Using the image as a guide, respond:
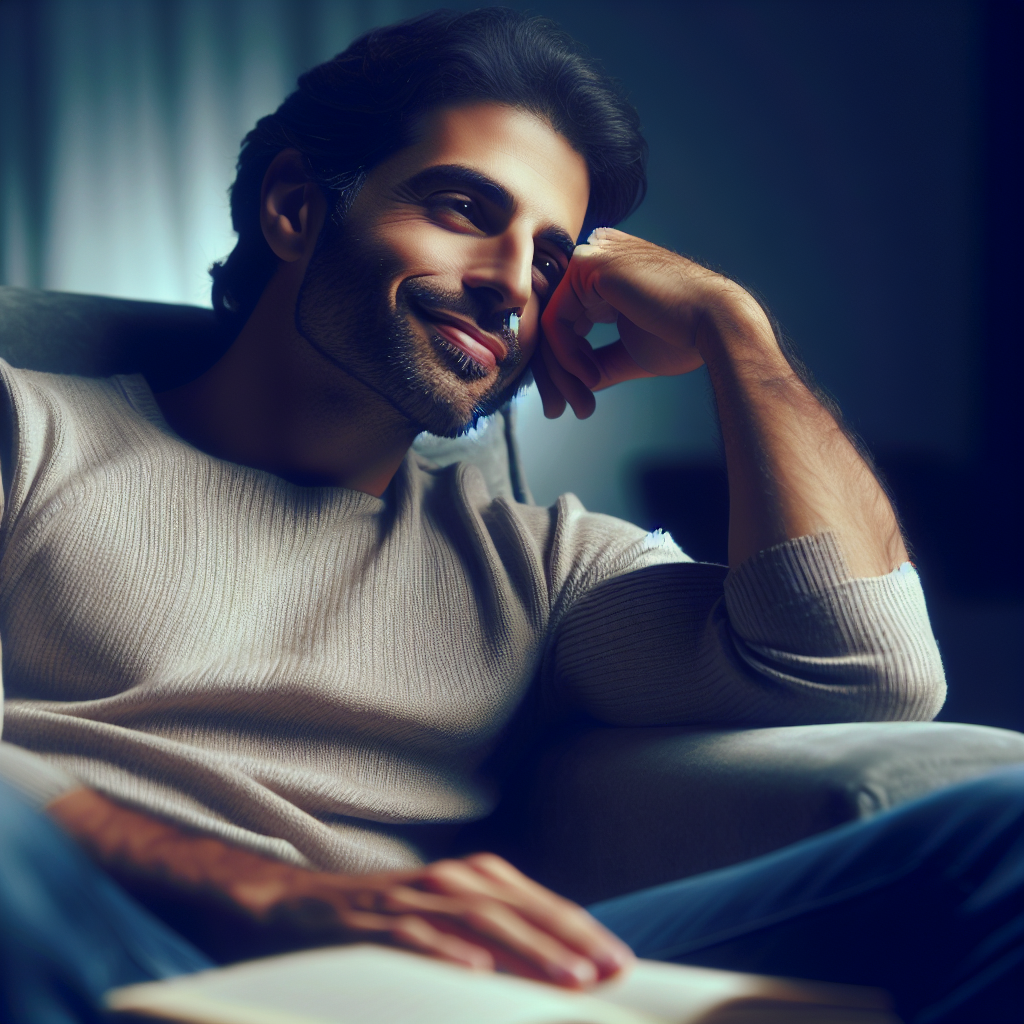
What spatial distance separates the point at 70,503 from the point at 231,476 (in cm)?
17

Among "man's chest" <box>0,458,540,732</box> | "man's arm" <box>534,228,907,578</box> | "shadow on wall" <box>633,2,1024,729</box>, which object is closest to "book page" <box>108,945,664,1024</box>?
"man's chest" <box>0,458,540,732</box>

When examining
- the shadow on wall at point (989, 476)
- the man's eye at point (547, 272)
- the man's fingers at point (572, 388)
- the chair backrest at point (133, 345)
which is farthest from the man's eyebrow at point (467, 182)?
the shadow on wall at point (989, 476)

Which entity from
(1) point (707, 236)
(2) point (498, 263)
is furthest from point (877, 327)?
(2) point (498, 263)

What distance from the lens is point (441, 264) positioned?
3.40 ft

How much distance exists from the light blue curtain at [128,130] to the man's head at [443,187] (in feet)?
3.61

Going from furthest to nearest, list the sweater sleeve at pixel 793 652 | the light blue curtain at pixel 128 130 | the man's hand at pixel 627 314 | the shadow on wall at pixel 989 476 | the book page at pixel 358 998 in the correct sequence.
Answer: the shadow on wall at pixel 989 476 → the light blue curtain at pixel 128 130 → the man's hand at pixel 627 314 → the sweater sleeve at pixel 793 652 → the book page at pixel 358 998

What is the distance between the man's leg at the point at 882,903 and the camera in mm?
502

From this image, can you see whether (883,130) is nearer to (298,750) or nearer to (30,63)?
(30,63)

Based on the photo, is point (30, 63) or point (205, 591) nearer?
point (205, 591)

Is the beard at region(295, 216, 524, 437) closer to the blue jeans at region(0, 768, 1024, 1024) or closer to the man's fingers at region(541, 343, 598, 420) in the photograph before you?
the man's fingers at region(541, 343, 598, 420)

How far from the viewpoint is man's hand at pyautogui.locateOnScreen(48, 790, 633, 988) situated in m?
0.46

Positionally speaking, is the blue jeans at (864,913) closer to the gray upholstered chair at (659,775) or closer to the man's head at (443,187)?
the gray upholstered chair at (659,775)

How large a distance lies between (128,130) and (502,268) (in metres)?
1.64

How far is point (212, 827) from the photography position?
0.74m
